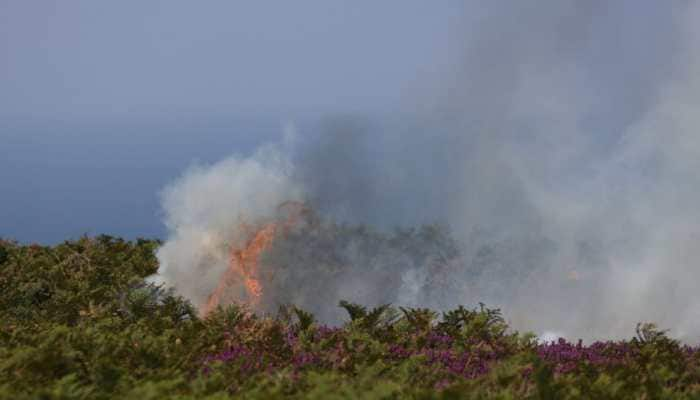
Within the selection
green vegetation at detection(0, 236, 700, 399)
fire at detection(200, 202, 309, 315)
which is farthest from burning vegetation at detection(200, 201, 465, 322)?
green vegetation at detection(0, 236, 700, 399)

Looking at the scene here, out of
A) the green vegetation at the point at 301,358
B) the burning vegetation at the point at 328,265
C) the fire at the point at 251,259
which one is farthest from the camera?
the burning vegetation at the point at 328,265

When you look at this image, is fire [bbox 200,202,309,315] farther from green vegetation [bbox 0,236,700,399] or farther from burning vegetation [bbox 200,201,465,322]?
green vegetation [bbox 0,236,700,399]

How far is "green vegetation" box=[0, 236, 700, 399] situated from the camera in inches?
335

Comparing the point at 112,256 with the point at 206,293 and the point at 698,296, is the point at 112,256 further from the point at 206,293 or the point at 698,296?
the point at 698,296

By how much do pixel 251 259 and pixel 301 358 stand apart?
631 cm

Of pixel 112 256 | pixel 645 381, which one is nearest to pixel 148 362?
pixel 645 381

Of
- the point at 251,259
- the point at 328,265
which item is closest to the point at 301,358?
the point at 251,259

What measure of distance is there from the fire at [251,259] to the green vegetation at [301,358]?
1.25 meters

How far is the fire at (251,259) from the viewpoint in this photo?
16.7m

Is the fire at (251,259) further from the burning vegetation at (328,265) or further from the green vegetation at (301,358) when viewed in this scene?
the green vegetation at (301,358)

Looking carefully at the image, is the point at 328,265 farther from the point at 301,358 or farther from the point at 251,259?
the point at 301,358

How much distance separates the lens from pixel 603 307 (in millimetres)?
17406

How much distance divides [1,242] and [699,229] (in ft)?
58.5

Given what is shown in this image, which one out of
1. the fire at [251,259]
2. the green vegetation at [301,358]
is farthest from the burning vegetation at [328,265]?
the green vegetation at [301,358]
